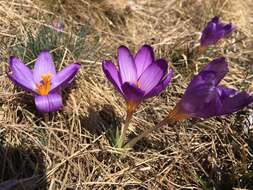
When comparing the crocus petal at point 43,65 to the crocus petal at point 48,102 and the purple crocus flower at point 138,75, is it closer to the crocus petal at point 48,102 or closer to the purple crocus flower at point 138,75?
the crocus petal at point 48,102

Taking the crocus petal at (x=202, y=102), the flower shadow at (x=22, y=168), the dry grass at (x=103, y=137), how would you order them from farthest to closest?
the dry grass at (x=103, y=137)
the flower shadow at (x=22, y=168)
the crocus petal at (x=202, y=102)

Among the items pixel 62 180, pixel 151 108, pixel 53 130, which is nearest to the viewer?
pixel 62 180

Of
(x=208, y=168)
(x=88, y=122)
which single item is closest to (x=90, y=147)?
(x=88, y=122)

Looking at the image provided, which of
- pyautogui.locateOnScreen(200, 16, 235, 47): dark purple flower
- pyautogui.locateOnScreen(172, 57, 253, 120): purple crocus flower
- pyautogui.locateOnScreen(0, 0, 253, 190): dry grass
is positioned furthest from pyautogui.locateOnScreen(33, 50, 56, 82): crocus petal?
pyautogui.locateOnScreen(200, 16, 235, 47): dark purple flower

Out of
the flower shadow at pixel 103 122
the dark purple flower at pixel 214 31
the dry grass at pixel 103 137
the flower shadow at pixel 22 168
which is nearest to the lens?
the flower shadow at pixel 22 168

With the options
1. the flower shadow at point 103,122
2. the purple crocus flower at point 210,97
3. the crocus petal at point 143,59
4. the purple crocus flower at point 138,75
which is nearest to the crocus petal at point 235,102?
the purple crocus flower at point 210,97

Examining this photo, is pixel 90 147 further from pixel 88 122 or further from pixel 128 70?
pixel 128 70
